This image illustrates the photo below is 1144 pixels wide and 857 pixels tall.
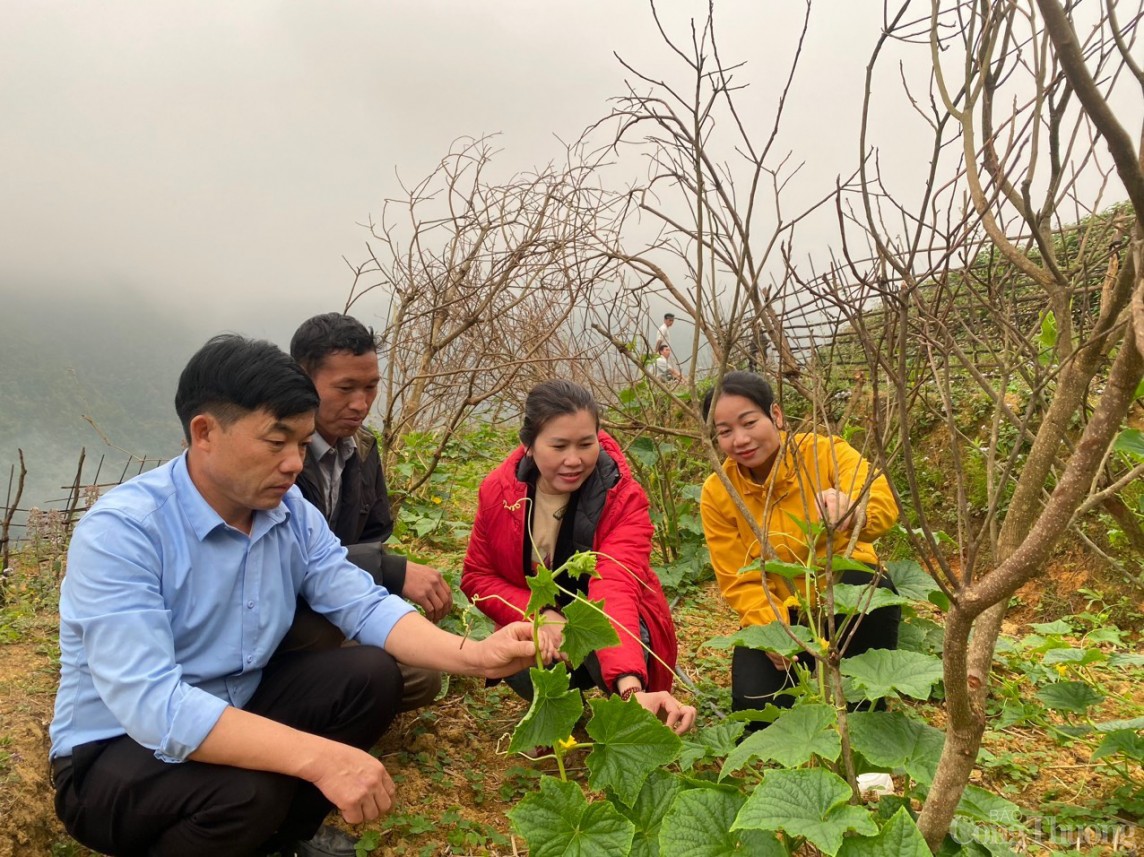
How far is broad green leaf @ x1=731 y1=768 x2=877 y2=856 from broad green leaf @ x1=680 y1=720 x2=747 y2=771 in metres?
0.31

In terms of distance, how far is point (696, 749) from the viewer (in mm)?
1581

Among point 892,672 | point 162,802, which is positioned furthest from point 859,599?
point 162,802

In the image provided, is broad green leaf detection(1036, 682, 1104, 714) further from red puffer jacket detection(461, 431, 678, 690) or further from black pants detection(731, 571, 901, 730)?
red puffer jacket detection(461, 431, 678, 690)

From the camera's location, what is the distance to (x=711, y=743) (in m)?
1.63

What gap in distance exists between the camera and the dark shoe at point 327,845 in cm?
179

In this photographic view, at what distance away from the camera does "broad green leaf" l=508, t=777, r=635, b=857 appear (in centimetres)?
135

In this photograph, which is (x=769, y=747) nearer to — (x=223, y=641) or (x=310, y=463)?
(x=223, y=641)

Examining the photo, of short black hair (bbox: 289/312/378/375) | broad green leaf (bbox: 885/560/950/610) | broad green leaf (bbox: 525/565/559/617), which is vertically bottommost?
broad green leaf (bbox: 885/560/950/610)

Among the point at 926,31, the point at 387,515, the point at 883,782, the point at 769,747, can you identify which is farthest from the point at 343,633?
the point at 926,31

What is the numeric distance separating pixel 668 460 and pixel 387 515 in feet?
6.50

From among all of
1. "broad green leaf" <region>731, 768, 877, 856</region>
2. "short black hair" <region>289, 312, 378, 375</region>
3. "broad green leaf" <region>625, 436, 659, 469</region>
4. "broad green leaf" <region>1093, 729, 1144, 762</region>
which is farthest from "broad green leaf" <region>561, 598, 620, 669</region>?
"broad green leaf" <region>625, 436, 659, 469</region>

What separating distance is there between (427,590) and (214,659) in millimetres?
694

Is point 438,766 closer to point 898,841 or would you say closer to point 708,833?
point 708,833

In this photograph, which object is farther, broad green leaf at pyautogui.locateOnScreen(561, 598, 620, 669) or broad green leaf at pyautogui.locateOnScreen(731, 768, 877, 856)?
broad green leaf at pyautogui.locateOnScreen(561, 598, 620, 669)
